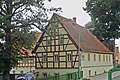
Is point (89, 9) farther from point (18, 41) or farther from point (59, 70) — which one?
point (18, 41)

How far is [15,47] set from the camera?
26531 millimetres

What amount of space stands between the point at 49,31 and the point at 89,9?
108 feet

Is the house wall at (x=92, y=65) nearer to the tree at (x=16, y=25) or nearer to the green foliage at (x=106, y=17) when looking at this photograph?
the green foliage at (x=106, y=17)

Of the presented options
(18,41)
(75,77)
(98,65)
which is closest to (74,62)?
(75,77)

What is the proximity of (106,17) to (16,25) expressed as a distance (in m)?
33.3

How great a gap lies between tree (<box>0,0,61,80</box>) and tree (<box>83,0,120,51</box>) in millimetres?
30808

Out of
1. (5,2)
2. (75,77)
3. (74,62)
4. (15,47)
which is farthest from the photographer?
(74,62)

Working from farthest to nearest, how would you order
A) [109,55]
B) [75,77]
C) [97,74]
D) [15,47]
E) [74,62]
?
[109,55] < [97,74] < [74,62] < [75,77] < [15,47]

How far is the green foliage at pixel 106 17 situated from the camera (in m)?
55.3

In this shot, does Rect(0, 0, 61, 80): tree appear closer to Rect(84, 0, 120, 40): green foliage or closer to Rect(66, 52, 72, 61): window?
Rect(66, 52, 72, 61): window

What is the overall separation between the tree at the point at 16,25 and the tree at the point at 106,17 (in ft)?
101

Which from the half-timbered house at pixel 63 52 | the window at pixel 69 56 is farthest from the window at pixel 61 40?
the window at pixel 69 56

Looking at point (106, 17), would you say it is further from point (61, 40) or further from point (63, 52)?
point (63, 52)

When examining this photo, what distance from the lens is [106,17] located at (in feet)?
184
